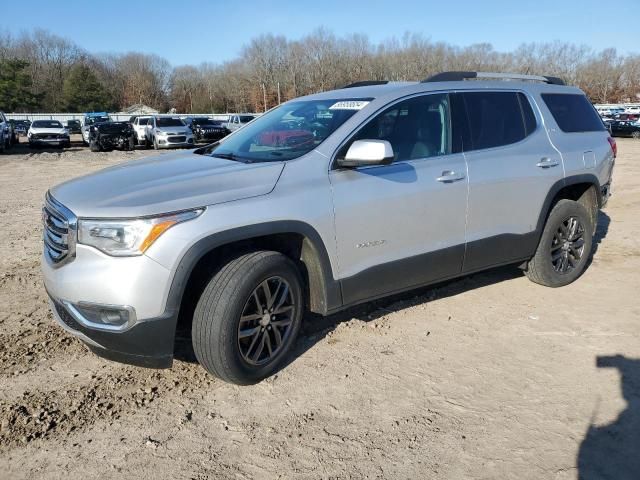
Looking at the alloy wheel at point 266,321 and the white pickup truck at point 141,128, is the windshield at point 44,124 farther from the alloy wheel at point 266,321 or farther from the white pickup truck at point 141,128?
the alloy wheel at point 266,321

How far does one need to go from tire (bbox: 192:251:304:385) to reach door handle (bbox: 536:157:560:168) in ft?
8.28

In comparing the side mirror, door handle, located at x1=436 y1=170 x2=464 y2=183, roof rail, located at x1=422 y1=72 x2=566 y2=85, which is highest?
roof rail, located at x1=422 y1=72 x2=566 y2=85

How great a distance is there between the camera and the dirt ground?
273 cm

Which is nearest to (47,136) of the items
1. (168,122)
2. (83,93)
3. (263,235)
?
(168,122)

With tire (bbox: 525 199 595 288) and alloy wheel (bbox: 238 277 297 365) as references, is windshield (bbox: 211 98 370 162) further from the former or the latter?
tire (bbox: 525 199 595 288)

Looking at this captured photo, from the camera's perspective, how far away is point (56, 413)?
3.12 m

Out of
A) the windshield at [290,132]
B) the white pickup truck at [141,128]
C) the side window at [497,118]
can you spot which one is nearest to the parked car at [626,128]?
the white pickup truck at [141,128]

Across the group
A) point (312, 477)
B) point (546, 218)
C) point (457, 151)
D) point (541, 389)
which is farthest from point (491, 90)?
point (312, 477)

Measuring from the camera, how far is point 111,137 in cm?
2541

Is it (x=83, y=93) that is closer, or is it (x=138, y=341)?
(x=138, y=341)

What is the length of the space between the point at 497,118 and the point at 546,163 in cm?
63

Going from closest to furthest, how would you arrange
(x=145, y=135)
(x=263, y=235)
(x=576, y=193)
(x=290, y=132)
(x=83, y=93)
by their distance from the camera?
(x=263, y=235), (x=290, y=132), (x=576, y=193), (x=145, y=135), (x=83, y=93)

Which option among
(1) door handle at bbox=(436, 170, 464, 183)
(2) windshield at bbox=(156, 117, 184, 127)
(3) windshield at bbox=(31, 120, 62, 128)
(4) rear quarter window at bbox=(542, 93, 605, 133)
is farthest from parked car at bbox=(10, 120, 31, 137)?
(1) door handle at bbox=(436, 170, 464, 183)

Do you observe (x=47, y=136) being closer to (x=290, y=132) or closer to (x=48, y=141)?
(x=48, y=141)
